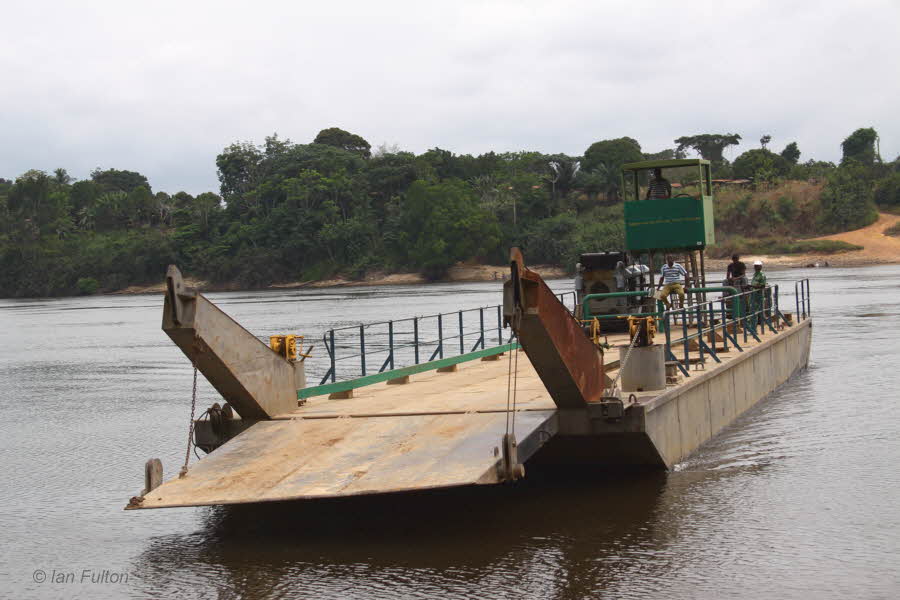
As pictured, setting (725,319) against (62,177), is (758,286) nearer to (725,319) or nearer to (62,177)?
(725,319)

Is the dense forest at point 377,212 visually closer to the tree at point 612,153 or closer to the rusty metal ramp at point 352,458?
the tree at point 612,153

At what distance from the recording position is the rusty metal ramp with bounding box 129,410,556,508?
950cm

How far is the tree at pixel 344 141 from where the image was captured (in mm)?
138625

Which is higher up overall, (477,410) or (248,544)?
(477,410)

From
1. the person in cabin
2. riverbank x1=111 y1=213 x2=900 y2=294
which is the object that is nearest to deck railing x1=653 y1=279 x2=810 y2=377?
the person in cabin

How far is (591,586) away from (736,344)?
27.1ft

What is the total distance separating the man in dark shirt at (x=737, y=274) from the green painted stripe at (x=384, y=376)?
16.9 feet

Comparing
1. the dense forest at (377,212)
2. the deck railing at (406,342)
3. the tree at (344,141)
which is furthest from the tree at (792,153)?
the deck railing at (406,342)

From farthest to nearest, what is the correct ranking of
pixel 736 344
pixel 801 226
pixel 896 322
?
pixel 801 226
pixel 896 322
pixel 736 344

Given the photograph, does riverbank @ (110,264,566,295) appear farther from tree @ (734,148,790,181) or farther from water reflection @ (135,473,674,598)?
water reflection @ (135,473,674,598)

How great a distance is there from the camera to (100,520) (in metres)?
12.4

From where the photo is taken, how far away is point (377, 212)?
11275 cm

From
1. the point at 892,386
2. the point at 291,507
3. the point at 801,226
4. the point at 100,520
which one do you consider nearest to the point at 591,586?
the point at 291,507

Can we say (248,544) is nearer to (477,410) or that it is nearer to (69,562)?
(69,562)
